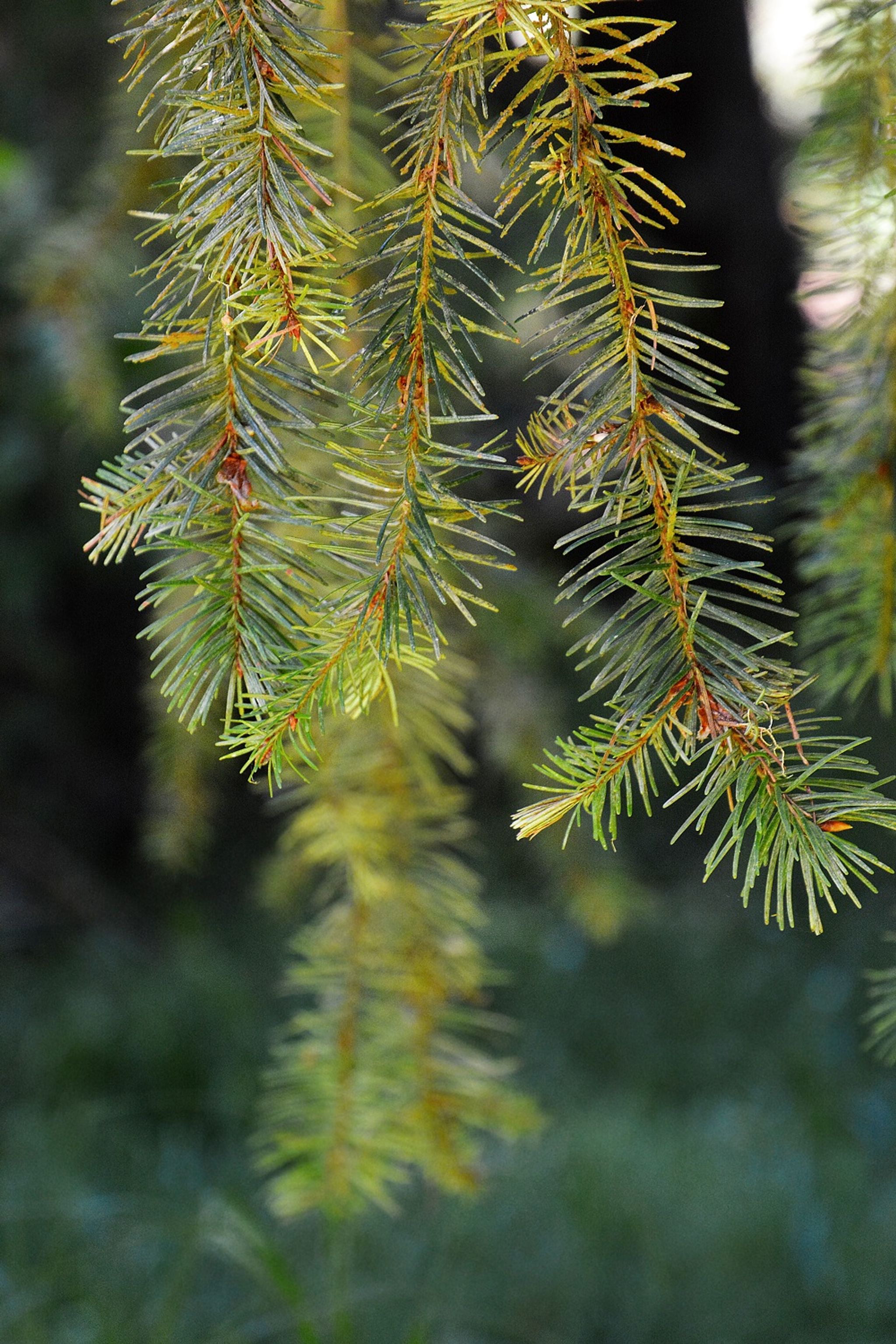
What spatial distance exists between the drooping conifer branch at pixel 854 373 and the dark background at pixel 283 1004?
17 centimetres

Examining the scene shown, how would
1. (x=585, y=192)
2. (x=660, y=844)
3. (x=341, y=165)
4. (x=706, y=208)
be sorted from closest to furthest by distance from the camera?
(x=585, y=192), (x=341, y=165), (x=706, y=208), (x=660, y=844)

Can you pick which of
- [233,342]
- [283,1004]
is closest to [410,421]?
[233,342]

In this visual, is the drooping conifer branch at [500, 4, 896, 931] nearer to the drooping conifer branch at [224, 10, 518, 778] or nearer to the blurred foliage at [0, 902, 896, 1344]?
the drooping conifer branch at [224, 10, 518, 778]

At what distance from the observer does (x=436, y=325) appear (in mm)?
280

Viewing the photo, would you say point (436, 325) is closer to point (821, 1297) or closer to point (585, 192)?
point (585, 192)

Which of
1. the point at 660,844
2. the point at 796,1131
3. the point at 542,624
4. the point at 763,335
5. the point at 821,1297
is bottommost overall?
the point at 660,844

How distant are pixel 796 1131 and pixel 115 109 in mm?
1528

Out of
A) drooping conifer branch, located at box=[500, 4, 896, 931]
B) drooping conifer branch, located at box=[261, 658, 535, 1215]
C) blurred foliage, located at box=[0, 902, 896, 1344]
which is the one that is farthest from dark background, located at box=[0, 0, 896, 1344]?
drooping conifer branch, located at box=[500, 4, 896, 931]

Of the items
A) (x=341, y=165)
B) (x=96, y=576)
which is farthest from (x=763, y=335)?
(x=96, y=576)

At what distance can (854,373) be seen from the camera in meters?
0.47

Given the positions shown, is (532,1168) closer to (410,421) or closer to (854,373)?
(854,373)

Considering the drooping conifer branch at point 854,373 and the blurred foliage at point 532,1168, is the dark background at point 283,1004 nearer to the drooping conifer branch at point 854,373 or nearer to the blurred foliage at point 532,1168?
the blurred foliage at point 532,1168

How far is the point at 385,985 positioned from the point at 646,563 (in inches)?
13.9

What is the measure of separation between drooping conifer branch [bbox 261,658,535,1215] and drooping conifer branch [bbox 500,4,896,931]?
9.6 inches
